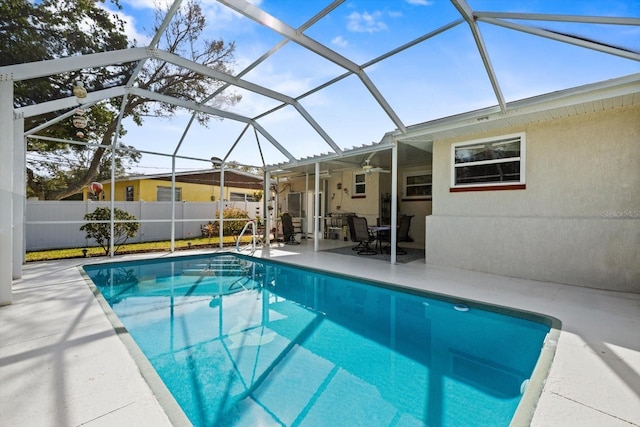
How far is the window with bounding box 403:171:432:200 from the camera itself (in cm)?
1134

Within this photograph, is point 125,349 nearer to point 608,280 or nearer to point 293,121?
point 293,121

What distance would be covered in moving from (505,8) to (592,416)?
4.90m

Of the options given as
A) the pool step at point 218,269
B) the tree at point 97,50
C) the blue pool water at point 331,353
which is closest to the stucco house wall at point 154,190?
the tree at point 97,50

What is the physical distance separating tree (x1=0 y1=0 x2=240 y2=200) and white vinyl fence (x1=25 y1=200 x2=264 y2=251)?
2347mm

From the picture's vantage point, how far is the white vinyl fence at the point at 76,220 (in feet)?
32.5

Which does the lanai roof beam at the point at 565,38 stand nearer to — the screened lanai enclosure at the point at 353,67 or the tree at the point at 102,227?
the screened lanai enclosure at the point at 353,67

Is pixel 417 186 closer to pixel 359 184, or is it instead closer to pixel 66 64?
pixel 359 184

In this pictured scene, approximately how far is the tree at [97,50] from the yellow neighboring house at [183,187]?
660 centimetres

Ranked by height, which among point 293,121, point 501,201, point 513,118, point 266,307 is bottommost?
point 266,307

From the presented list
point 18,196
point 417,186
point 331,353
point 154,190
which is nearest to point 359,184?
point 417,186

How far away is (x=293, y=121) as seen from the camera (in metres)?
8.50

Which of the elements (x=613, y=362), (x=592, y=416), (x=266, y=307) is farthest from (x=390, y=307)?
(x=592, y=416)

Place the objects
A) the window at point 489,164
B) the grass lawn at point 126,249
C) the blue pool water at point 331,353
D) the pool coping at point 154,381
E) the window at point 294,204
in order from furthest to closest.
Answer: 1. the window at point 294,204
2. the grass lawn at point 126,249
3. the window at point 489,164
4. the blue pool water at point 331,353
5. the pool coping at point 154,381

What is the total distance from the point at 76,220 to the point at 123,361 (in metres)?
10.8
